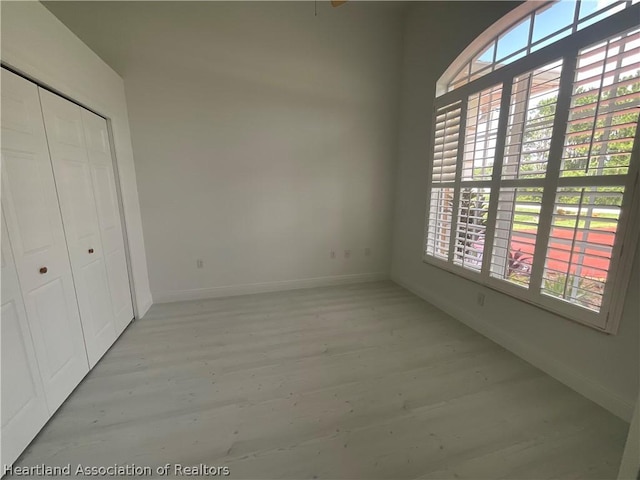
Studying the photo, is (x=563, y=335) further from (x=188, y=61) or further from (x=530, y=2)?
(x=188, y=61)

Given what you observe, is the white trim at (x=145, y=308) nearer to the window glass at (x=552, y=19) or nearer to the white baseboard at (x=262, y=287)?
the white baseboard at (x=262, y=287)

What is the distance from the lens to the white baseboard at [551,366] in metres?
1.62

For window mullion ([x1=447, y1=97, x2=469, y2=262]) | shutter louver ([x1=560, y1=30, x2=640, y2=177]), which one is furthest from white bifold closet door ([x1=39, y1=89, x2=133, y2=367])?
shutter louver ([x1=560, y1=30, x2=640, y2=177])

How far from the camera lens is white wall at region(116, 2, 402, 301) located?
287cm

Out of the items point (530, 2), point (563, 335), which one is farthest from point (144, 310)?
point (530, 2)

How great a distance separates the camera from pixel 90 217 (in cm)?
210

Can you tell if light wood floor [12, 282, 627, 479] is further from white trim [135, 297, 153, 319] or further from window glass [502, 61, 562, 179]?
window glass [502, 61, 562, 179]

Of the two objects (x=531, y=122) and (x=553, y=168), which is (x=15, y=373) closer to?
(x=553, y=168)

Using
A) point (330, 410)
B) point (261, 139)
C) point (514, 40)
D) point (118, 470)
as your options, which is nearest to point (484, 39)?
point (514, 40)

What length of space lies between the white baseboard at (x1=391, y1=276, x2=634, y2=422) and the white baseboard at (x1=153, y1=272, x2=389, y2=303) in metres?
1.23

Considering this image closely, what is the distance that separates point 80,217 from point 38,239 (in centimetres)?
48

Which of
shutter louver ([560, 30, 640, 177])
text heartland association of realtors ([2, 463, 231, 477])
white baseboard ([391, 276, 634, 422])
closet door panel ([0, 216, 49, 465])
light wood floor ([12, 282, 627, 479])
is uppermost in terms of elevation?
shutter louver ([560, 30, 640, 177])

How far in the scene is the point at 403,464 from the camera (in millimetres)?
1328

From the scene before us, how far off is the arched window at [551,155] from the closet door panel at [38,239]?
3256mm
